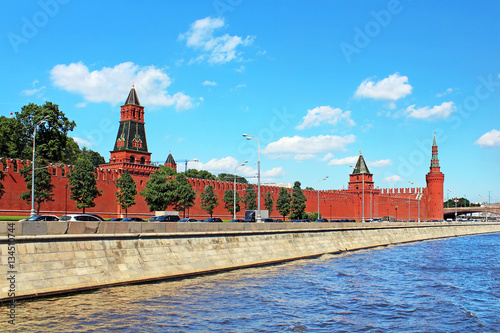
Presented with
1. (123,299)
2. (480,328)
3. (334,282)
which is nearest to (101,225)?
(123,299)

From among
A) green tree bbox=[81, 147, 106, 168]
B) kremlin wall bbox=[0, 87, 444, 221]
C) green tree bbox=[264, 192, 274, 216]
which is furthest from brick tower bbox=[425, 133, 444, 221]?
green tree bbox=[81, 147, 106, 168]

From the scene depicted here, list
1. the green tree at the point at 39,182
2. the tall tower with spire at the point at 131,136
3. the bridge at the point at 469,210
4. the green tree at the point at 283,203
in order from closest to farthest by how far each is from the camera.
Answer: the green tree at the point at 39,182 → the tall tower with spire at the point at 131,136 → the green tree at the point at 283,203 → the bridge at the point at 469,210

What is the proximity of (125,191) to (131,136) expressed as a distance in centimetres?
1588

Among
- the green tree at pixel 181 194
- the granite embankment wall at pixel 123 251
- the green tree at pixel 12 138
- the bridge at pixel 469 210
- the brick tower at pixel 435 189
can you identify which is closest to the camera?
the granite embankment wall at pixel 123 251

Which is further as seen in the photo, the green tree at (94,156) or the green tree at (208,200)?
the green tree at (94,156)

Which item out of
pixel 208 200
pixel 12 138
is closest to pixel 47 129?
pixel 12 138

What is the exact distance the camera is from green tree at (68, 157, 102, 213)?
168 ft

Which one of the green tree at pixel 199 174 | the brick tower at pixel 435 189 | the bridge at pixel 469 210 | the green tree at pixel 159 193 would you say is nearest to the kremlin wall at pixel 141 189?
the brick tower at pixel 435 189

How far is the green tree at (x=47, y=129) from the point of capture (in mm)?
54344

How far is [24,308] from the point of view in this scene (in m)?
14.3

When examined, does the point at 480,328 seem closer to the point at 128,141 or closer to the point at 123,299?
the point at 123,299

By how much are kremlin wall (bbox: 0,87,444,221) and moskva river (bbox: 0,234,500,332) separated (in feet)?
110

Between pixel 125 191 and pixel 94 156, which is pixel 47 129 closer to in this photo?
pixel 125 191

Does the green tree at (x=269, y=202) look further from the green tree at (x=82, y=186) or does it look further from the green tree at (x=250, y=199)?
the green tree at (x=82, y=186)
